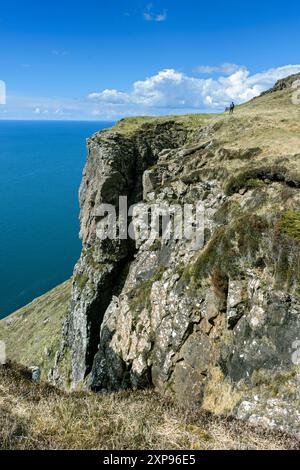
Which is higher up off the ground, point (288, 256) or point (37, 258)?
point (288, 256)

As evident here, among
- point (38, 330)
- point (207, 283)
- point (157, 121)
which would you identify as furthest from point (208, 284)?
point (38, 330)

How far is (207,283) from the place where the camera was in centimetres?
2327

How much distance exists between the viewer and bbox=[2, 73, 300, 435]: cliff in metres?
17.6

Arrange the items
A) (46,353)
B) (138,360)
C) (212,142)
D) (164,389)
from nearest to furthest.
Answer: (164,389)
(138,360)
(212,142)
(46,353)

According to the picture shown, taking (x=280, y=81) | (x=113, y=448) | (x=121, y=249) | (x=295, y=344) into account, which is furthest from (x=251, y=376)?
(x=280, y=81)

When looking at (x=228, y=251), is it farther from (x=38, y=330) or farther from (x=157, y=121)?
(x=38, y=330)

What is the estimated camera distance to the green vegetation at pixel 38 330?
180ft

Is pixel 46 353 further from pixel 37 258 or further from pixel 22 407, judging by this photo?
pixel 37 258

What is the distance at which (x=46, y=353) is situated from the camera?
178 ft

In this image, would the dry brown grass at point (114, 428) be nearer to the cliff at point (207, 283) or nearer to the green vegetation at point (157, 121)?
the cliff at point (207, 283)

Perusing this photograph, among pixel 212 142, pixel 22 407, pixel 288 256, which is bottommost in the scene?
pixel 22 407

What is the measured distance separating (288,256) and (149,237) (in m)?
17.8

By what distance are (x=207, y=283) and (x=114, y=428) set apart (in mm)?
13744
